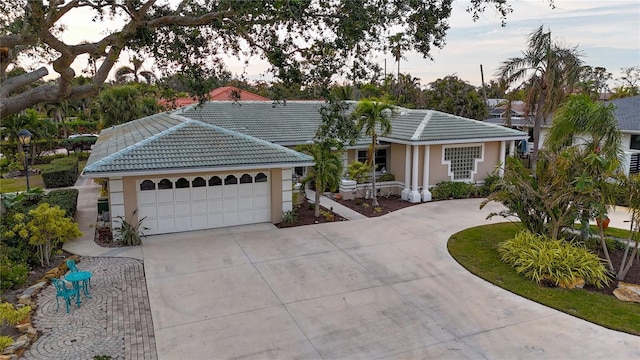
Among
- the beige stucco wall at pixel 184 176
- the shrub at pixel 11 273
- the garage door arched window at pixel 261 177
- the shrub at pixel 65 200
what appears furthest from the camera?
the garage door arched window at pixel 261 177

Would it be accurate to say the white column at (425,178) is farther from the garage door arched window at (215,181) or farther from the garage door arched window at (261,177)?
the garage door arched window at (215,181)

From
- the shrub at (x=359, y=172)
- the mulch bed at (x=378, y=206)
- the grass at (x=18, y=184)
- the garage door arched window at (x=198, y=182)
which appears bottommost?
the mulch bed at (x=378, y=206)

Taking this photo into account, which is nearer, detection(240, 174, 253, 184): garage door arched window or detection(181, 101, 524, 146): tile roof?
detection(240, 174, 253, 184): garage door arched window

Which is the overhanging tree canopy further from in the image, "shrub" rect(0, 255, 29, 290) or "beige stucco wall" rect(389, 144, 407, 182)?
"beige stucco wall" rect(389, 144, 407, 182)

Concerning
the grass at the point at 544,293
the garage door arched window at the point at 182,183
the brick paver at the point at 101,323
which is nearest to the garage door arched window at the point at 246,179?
the garage door arched window at the point at 182,183

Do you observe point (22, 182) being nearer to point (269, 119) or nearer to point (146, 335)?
point (269, 119)

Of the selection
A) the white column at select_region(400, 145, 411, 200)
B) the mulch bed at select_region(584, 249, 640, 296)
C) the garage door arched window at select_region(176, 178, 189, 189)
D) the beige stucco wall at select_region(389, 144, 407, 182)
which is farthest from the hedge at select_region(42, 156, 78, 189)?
the mulch bed at select_region(584, 249, 640, 296)

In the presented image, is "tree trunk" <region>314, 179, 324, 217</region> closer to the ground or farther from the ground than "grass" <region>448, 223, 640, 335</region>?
farther from the ground
